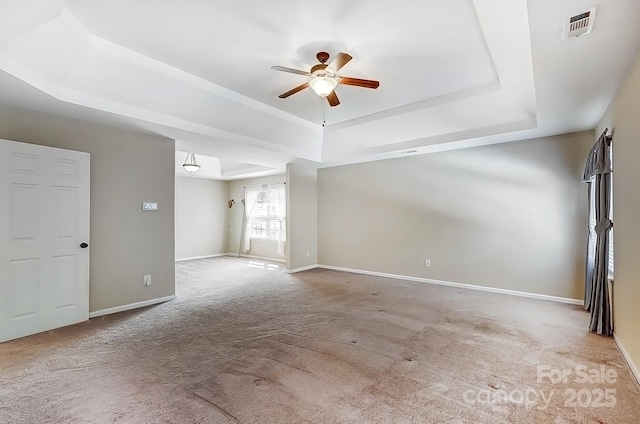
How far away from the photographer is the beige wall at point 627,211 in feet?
7.61

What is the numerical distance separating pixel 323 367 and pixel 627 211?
2.95 m

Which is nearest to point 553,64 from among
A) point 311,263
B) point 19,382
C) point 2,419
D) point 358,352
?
point 358,352

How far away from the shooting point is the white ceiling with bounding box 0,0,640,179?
225 cm

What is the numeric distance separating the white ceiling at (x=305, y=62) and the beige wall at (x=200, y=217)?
13.9 ft

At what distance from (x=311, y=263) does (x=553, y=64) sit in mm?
5720

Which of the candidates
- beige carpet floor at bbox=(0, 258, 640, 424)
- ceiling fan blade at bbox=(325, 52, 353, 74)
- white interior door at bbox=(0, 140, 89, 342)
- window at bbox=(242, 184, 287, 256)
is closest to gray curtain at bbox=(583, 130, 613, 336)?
beige carpet floor at bbox=(0, 258, 640, 424)

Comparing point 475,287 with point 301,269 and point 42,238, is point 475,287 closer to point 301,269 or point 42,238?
point 301,269

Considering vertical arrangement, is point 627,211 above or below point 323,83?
below

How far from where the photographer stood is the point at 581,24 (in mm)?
1846

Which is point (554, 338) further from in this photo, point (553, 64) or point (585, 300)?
point (553, 64)

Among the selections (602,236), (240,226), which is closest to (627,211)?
(602,236)

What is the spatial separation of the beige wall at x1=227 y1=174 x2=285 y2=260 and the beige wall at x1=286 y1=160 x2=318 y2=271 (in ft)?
4.92

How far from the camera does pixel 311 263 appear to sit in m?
7.11

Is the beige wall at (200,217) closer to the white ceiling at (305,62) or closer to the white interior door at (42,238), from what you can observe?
the white ceiling at (305,62)
